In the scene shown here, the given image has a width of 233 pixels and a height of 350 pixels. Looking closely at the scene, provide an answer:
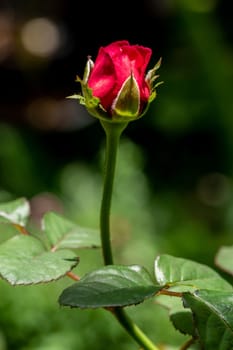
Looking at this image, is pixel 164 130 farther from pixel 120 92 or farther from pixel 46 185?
pixel 120 92

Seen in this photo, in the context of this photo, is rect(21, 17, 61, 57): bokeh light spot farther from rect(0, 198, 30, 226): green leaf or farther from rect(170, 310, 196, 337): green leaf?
rect(170, 310, 196, 337): green leaf

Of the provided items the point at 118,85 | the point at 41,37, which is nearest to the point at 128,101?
the point at 118,85

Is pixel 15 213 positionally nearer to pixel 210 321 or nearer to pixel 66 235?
pixel 66 235

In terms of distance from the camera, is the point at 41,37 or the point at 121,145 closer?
the point at 121,145

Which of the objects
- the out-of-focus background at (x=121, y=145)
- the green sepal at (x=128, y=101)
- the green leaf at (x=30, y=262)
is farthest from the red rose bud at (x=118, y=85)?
the out-of-focus background at (x=121, y=145)

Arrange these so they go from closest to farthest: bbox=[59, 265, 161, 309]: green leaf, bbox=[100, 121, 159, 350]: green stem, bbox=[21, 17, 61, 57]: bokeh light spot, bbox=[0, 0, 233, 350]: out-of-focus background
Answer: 1. bbox=[59, 265, 161, 309]: green leaf
2. bbox=[100, 121, 159, 350]: green stem
3. bbox=[0, 0, 233, 350]: out-of-focus background
4. bbox=[21, 17, 61, 57]: bokeh light spot

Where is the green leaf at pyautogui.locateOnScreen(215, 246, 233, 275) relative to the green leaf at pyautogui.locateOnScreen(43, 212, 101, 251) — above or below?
below

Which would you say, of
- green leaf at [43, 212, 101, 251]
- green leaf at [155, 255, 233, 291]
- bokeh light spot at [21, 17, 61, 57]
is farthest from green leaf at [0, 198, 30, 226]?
bokeh light spot at [21, 17, 61, 57]
